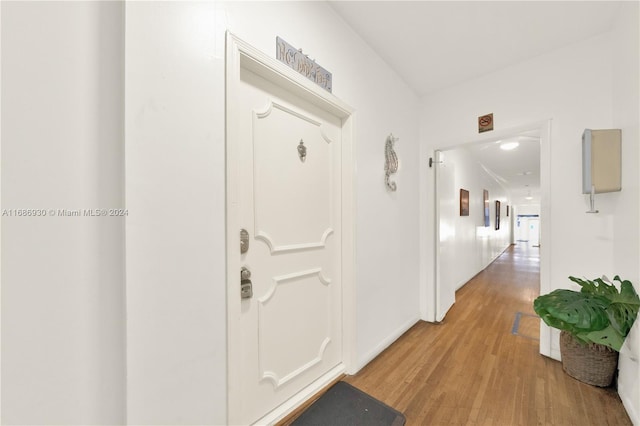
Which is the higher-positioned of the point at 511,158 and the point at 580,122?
the point at 511,158

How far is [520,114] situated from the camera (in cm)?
232

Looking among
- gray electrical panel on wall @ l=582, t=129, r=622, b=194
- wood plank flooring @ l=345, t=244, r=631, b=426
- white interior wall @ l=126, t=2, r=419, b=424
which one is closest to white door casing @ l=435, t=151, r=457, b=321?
wood plank flooring @ l=345, t=244, r=631, b=426

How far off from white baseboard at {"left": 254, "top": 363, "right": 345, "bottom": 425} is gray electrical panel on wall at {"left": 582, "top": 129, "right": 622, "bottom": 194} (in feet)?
7.57

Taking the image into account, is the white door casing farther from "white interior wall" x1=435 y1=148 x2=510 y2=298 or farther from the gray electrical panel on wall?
the gray electrical panel on wall

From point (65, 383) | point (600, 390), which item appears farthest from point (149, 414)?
point (600, 390)

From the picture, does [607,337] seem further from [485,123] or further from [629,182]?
[485,123]

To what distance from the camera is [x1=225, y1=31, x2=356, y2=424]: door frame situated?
3.70ft

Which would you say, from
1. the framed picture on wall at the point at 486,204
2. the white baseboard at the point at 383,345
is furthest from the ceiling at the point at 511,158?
the white baseboard at the point at 383,345

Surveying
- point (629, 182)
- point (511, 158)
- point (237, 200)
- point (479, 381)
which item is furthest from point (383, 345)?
point (511, 158)

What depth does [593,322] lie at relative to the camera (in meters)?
1.57

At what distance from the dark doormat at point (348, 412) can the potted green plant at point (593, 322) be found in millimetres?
1316

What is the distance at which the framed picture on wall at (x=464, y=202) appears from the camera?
170 inches

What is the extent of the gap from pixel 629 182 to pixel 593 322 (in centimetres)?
94

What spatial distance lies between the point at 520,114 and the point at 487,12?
1.03m
